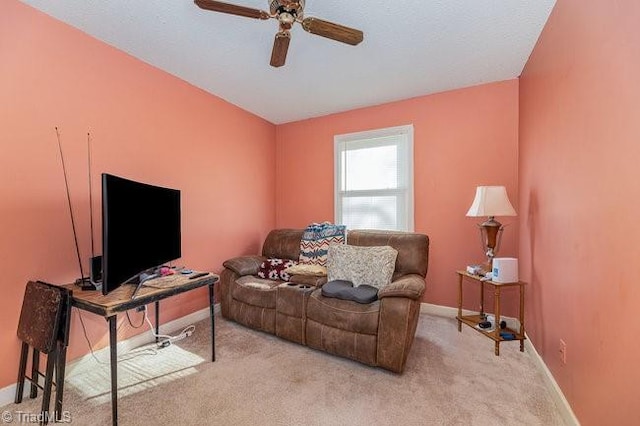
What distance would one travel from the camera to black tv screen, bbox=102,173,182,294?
151 cm

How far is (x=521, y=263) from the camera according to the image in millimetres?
2764

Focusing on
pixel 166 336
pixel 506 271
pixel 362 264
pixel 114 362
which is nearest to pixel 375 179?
pixel 362 264

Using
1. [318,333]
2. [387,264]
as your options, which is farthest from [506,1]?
[318,333]

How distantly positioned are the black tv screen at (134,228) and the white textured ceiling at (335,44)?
1201mm

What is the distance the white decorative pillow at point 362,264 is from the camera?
256cm

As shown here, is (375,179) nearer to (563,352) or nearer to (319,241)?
(319,241)

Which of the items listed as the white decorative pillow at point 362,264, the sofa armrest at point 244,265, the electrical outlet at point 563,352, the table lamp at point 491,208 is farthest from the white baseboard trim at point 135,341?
the electrical outlet at point 563,352

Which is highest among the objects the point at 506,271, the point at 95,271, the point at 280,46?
the point at 280,46

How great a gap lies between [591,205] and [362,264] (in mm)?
1622

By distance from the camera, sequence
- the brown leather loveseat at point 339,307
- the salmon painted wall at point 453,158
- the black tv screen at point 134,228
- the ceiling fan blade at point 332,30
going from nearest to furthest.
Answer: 1. the black tv screen at point 134,228
2. the ceiling fan blade at point 332,30
3. the brown leather loveseat at point 339,307
4. the salmon painted wall at point 453,158

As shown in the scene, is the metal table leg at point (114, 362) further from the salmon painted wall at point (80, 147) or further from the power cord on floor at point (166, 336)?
the power cord on floor at point (166, 336)

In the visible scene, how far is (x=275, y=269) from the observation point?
3148mm

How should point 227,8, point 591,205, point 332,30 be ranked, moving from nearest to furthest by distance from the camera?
1. point 591,205
2. point 227,8
3. point 332,30

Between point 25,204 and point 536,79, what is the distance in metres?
3.83
